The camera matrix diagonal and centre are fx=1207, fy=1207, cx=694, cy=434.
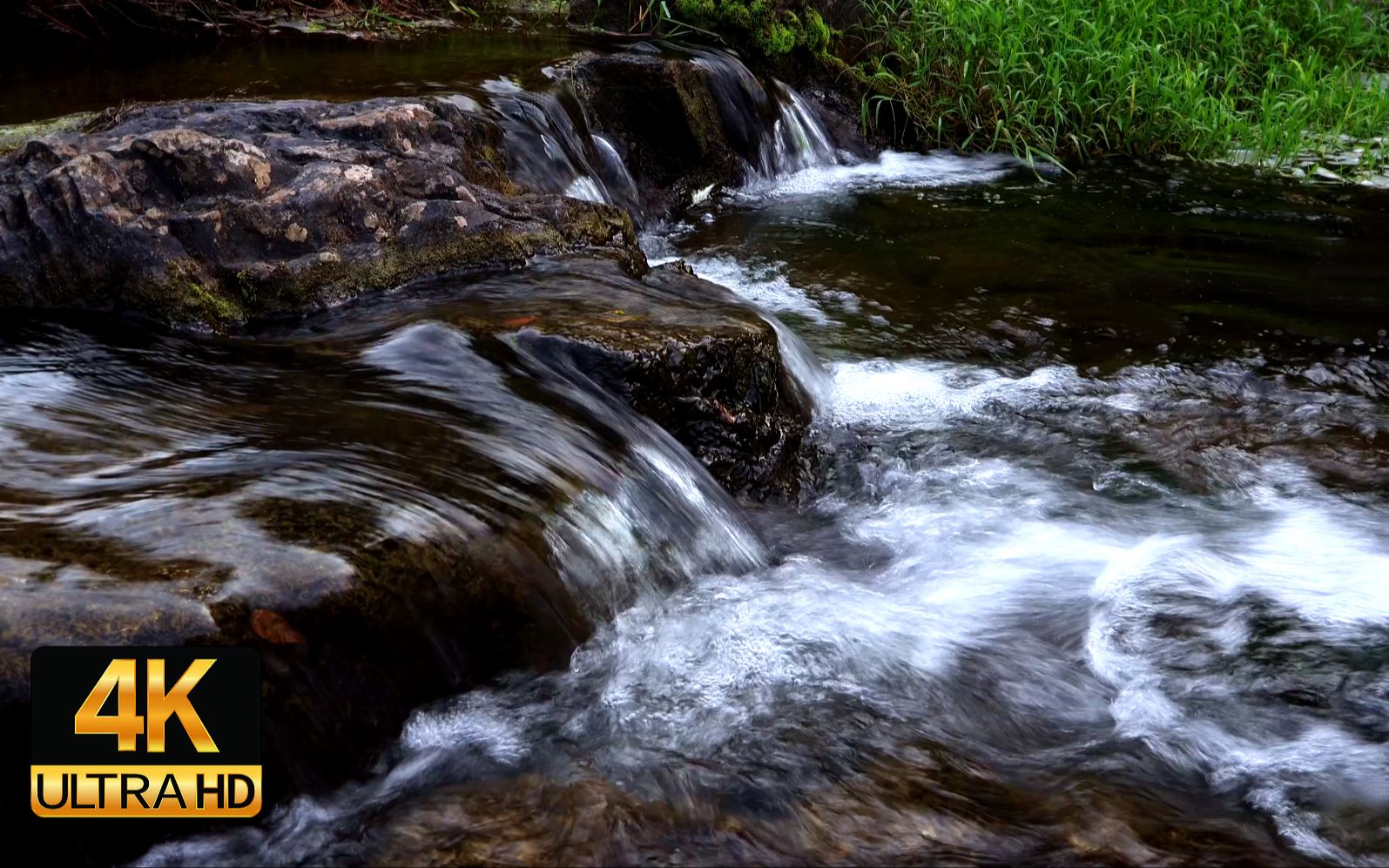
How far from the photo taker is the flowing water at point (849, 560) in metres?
2.15

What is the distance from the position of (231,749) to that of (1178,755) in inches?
71.1

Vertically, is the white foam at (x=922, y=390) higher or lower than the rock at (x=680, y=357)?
lower

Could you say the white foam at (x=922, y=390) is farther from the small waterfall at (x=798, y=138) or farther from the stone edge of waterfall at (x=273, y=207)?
the small waterfall at (x=798, y=138)

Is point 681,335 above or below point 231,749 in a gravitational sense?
above

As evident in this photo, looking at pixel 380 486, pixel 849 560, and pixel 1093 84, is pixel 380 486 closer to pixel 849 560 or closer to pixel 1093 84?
pixel 849 560

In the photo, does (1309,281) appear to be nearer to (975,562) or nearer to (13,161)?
(975,562)

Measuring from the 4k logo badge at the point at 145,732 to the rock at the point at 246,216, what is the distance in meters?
1.91

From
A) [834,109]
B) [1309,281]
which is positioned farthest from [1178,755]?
[834,109]

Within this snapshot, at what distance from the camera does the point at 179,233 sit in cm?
369

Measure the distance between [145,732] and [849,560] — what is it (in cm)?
186

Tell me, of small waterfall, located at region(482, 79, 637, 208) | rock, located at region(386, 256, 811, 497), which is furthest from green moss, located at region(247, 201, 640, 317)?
small waterfall, located at region(482, 79, 637, 208)

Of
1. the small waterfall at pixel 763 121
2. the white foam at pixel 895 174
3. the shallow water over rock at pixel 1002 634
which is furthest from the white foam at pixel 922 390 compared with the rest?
the small waterfall at pixel 763 121

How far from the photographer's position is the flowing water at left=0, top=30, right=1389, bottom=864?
2.15 m

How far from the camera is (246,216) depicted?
149 inches
